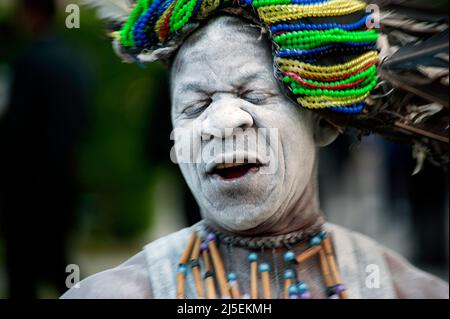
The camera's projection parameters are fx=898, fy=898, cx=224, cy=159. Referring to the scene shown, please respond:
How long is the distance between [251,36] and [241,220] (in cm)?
51

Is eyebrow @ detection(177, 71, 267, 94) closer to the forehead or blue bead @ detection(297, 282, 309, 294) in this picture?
the forehead

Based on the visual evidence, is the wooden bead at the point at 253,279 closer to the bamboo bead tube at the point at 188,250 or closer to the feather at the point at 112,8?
the bamboo bead tube at the point at 188,250

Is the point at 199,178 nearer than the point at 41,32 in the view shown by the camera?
Yes

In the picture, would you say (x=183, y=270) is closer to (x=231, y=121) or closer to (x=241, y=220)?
(x=241, y=220)

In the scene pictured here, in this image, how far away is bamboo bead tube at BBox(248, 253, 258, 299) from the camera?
100 inches

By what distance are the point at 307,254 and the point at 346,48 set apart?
1.98 feet

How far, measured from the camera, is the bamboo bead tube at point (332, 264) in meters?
2.58

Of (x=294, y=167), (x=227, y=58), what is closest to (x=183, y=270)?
(x=294, y=167)

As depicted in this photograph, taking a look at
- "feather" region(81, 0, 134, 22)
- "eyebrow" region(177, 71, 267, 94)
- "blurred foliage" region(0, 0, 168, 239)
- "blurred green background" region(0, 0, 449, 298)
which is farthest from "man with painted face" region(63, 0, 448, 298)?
"blurred foliage" region(0, 0, 168, 239)

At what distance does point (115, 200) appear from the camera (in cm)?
724

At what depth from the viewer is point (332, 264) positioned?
263cm

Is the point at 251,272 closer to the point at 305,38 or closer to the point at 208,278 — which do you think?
the point at 208,278

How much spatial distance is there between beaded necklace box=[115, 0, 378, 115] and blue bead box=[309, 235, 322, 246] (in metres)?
0.39

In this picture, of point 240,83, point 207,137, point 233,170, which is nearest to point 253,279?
point 233,170
